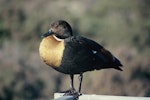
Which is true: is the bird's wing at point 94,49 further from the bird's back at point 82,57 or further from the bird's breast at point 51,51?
the bird's breast at point 51,51

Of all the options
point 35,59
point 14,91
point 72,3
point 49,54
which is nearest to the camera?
point 49,54

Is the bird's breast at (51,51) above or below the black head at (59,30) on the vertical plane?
below

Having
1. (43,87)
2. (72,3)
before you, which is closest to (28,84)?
(43,87)

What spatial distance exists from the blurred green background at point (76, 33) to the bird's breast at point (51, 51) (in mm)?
7720

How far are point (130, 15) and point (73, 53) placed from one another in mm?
18273

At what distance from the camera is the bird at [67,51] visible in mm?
7309

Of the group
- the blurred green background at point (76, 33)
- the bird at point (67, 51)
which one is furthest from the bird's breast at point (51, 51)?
the blurred green background at point (76, 33)

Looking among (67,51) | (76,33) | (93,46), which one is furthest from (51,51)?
(76,33)

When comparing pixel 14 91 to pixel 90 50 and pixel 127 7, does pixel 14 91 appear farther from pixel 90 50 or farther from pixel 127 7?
pixel 127 7

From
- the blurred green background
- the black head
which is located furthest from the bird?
the blurred green background

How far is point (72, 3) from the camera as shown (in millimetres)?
29078

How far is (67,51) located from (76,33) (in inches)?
619

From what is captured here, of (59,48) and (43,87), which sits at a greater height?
(59,48)

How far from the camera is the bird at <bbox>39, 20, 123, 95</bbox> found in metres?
7.31
